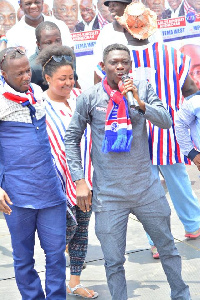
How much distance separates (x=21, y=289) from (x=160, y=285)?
1150 millimetres

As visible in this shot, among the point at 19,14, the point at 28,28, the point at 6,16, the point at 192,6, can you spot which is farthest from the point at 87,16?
the point at 192,6

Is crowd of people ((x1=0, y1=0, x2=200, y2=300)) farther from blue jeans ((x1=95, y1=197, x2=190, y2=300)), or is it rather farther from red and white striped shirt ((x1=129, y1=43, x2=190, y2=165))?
red and white striped shirt ((x1=129, y1=43, x2=190, y2=165))

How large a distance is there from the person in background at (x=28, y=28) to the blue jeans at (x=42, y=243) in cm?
250

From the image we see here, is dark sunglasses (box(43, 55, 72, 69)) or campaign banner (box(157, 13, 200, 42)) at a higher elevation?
campaign banner (box(157, 13, 200, 42))

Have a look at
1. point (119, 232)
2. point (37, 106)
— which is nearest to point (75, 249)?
point (119, 232)

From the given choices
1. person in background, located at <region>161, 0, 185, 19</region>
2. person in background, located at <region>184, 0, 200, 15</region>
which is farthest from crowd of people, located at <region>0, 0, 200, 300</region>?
person in background, located at <region>184, 0, 200, 15</region>

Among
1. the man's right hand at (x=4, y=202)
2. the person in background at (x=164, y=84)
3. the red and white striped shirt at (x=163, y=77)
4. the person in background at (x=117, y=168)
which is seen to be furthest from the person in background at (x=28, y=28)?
the man's right hand at (x=4, y=202)

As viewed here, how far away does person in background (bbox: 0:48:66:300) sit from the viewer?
416 cm

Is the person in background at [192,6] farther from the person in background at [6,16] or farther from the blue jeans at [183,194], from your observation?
the blue jeans at [183,194]

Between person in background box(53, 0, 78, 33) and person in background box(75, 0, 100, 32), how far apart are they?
0.06 m

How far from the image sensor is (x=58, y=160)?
4637mm

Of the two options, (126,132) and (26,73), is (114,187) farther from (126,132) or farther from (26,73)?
(26,73)

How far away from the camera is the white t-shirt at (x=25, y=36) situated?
632cm

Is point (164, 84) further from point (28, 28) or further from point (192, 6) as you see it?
point (192, 6)
